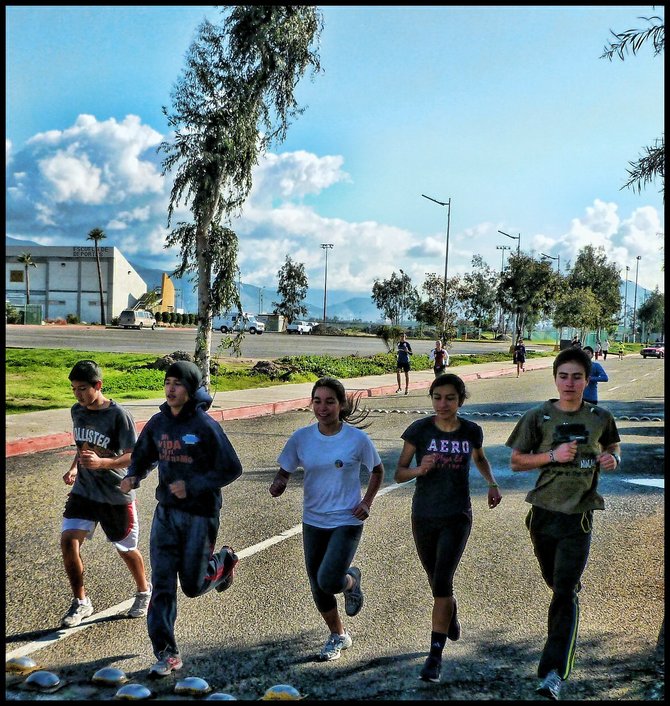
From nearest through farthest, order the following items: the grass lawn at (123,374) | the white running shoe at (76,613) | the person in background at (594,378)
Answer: the white running shoe at (76,613), the person in background at (594,378), the grass lawn at (123,374)

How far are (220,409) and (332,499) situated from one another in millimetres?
11932

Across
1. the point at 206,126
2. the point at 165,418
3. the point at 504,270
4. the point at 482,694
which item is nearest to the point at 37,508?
the point at 165,418

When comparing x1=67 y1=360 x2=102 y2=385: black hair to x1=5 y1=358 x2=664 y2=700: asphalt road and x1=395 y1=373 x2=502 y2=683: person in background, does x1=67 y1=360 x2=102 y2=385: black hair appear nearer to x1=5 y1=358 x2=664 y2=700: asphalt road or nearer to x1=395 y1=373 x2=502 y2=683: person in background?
x1=5 y1=358 x2=664 y2=700: asphalt road

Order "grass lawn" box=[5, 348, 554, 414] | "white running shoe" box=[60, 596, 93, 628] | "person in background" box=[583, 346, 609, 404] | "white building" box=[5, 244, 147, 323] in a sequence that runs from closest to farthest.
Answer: "white running shoe" box=[60, 596, 93, 628] → "person in background" box=[583, 346, 609, 404] → "grass lawn" box=[5, 348, 554, 414] → "white building" box=[5, 244, 147, 323]

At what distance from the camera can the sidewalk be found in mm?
11922

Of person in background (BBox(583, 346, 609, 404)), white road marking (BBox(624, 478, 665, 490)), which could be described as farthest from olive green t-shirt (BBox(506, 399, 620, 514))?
person in background (BBox(583, 346, 609, 404))

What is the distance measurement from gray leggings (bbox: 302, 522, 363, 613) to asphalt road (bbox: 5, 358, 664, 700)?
0.35m

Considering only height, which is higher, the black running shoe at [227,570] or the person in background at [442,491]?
the person in background at [442,491]

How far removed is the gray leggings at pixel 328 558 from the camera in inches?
173

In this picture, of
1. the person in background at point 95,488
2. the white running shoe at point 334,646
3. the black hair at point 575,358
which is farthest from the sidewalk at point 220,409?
the black hair at point 575,358

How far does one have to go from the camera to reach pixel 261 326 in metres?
68.6

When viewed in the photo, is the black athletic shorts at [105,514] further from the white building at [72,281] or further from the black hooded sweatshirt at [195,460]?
the white building at [72,281]

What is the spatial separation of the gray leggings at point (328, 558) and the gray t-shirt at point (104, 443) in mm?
1276

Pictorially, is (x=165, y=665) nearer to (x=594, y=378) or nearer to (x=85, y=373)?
(x=85, y=373)
